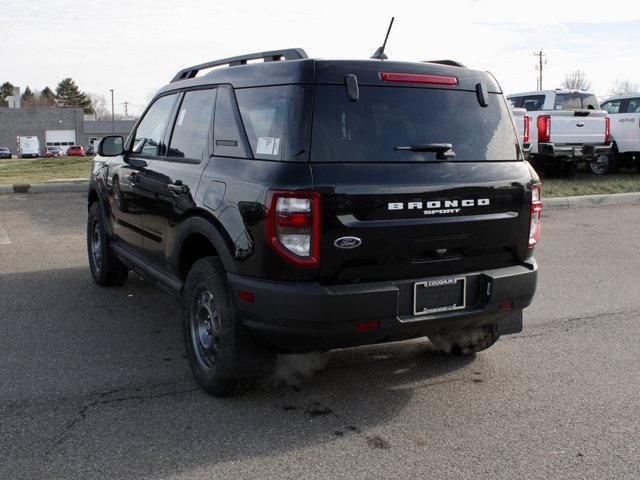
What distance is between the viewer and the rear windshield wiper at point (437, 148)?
3.73 meters

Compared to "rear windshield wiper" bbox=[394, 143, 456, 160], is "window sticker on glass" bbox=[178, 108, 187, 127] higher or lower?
higher

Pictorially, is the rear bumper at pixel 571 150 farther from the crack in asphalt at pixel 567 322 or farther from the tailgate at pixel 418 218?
the tailgate at pixel 418 218

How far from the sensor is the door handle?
429 cm

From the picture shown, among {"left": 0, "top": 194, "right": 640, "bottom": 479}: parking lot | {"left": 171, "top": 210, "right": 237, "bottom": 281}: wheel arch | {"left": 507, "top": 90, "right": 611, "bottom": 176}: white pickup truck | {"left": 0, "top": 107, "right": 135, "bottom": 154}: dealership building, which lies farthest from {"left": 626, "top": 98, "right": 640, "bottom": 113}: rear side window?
{"left": 0, "top": 107, "right": 135, "bottom": 154}: dealership building

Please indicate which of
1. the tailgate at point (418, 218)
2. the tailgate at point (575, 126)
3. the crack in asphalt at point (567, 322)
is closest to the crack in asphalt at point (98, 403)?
the tailgate at point (418, 218)

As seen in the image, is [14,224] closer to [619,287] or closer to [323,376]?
[323,376]

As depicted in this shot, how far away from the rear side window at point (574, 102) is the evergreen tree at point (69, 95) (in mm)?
128964

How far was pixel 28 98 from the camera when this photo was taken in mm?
134125

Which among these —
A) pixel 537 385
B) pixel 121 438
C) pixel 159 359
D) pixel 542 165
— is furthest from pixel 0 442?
pixel 542 165

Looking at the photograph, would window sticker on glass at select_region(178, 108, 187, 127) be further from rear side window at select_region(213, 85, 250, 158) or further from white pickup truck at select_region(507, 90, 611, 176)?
white pickup truck at select_region(507, 90, 611, 176)

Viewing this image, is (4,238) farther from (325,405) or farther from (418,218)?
(418,218)

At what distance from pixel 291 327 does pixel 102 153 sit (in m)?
3.23

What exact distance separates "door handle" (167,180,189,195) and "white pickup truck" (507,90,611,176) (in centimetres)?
1149

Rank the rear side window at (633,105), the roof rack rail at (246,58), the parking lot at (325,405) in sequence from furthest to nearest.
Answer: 1. the rear side window at (633,105)
2. the roof rack rail at (246,58)
3. the parking lot at (325,405)
